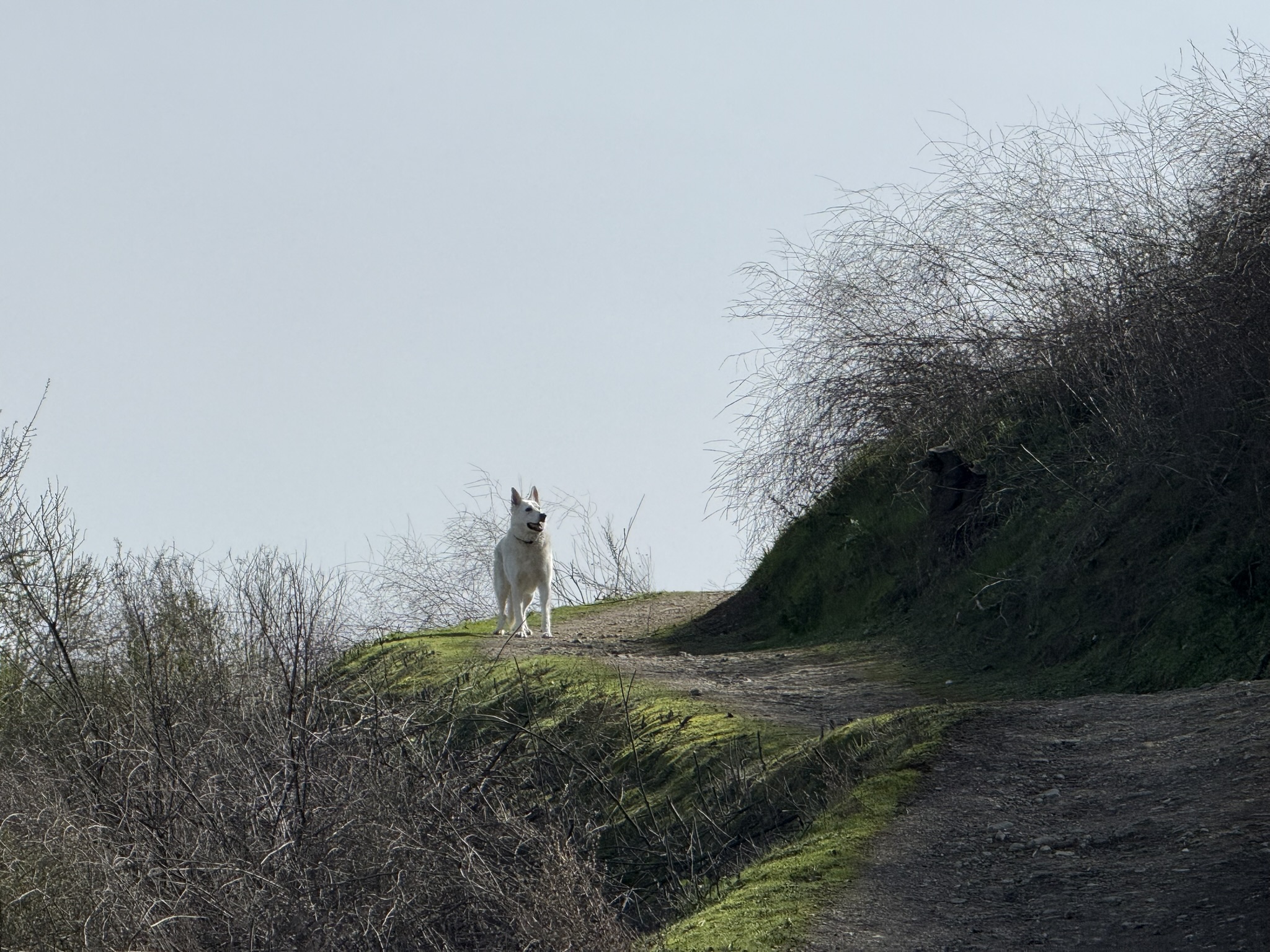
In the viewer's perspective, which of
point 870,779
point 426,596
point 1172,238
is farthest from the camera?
point 426,596

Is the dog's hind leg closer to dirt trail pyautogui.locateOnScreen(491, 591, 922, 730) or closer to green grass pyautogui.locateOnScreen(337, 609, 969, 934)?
dirt trail pyautogui.locateOnScreen(491, 591, 922, 730)

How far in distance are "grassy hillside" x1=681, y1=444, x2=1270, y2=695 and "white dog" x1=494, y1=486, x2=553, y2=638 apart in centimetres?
237

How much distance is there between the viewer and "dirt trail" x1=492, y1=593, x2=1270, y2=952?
5.88 meters

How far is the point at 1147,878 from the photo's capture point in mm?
6297

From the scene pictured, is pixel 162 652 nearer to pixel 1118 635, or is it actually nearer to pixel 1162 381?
pixel 1118 635

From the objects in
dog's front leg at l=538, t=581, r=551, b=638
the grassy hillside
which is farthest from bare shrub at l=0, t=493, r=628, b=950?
dog's front leg at l=538, t=581, r=551, b=638

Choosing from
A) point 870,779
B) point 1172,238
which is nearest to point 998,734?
point 870,779

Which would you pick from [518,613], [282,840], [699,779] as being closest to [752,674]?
[699,779]

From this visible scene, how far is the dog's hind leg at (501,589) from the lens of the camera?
17.4m

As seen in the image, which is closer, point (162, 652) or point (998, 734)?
point (998, 734)

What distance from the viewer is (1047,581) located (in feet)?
42.1

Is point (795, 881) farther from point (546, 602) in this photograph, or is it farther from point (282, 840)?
point (546, 602)

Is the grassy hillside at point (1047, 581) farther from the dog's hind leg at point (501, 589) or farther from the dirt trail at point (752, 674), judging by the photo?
the dog's hind leg at point (501, 589)

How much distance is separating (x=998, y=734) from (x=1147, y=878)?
2.43 meters
